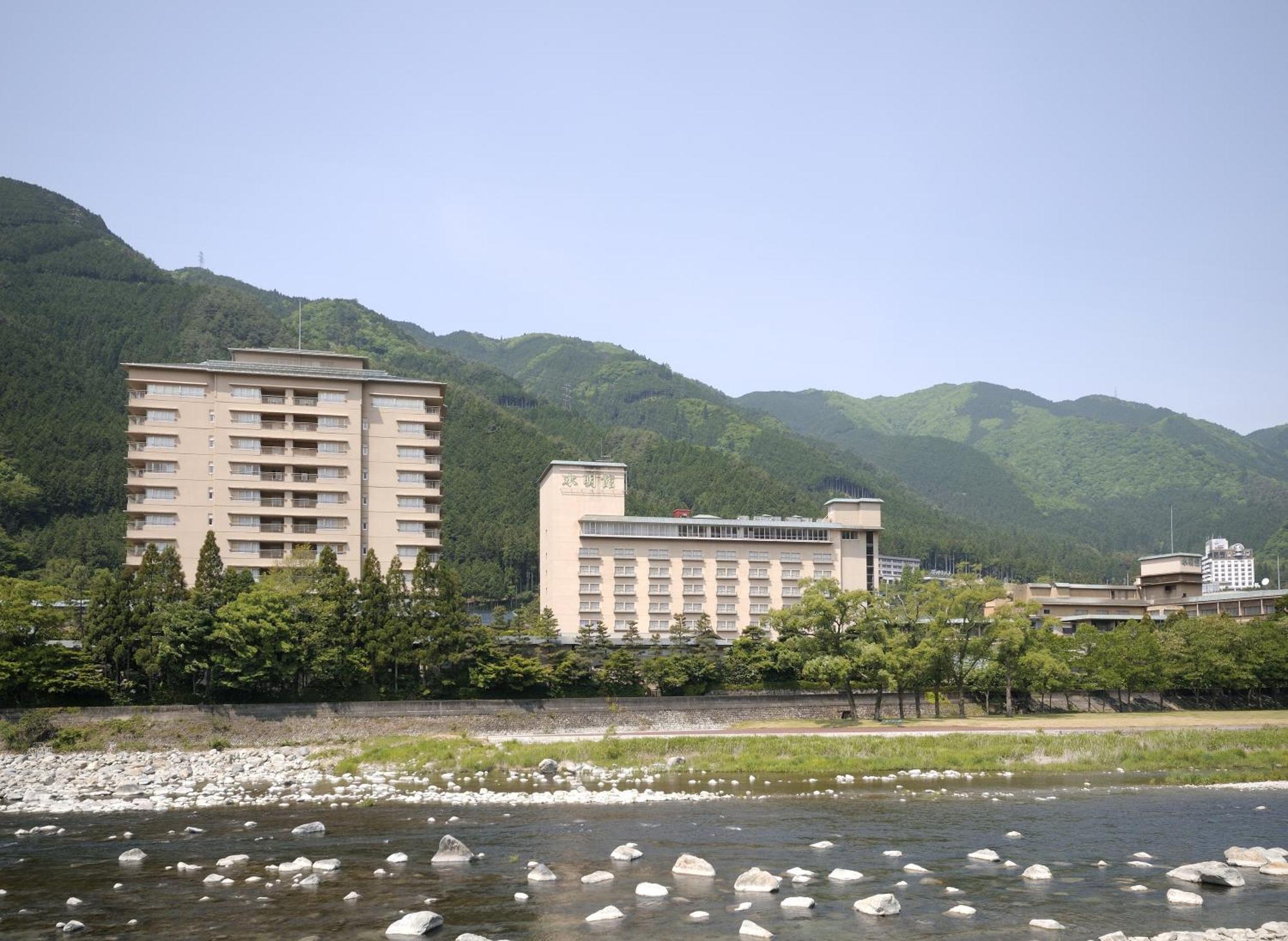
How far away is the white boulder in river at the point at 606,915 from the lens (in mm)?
23016

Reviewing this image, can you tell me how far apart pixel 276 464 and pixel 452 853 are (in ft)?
188

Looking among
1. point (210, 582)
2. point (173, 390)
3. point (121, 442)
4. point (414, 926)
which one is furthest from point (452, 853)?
point (121, 442)

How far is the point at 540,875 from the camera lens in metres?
26.8

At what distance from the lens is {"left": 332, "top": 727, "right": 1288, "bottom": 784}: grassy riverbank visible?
158ft

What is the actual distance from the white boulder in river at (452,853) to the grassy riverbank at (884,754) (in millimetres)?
19760

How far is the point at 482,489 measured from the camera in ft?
516

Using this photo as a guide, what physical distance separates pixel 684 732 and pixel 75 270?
589 ft

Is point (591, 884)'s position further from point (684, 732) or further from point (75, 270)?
point (75, 270)

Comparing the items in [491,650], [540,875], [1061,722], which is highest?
[491,650]

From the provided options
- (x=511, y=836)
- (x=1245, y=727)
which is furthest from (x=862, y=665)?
(x=511, y=836)

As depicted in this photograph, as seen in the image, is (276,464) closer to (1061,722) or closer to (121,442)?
(1061,722)

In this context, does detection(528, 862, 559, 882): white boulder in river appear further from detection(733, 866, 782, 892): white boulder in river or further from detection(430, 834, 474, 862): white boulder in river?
detection(733, 866, 782, 892): white boulder in river

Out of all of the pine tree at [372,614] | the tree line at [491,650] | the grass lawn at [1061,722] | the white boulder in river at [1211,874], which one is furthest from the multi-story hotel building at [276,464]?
the white boulder in river at [1211,874]

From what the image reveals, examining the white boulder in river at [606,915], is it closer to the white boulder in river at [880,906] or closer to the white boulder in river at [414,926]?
the white boulder in river at [414,926]
